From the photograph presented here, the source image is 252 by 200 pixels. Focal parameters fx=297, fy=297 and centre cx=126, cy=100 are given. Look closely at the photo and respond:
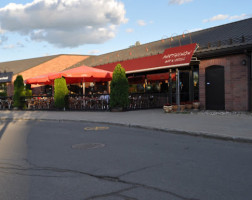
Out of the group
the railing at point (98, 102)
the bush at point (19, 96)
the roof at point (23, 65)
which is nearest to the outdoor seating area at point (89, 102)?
the railing at point (98, 102)

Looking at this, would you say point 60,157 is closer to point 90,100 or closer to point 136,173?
point 136,173

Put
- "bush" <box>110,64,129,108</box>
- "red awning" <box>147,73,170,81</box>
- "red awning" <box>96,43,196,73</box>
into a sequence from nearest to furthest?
"red awning" <box>96,43,196,73</box>, "bush" <box>110,64,129,108</box>, "red awning" <box>147,73,170,81</box>

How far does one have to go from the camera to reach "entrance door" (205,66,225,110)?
16172 mm

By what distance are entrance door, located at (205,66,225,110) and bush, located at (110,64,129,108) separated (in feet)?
16.1

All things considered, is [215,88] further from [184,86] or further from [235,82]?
[184,86]

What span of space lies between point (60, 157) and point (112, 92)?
12.2 meters

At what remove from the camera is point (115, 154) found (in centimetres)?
657

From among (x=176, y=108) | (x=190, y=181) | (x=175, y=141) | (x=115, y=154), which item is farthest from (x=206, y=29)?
(x=190, y=181)

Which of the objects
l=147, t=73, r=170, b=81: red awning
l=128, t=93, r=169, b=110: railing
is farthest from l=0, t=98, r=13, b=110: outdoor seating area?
l=147, t=73, r=170, b=81: red awning

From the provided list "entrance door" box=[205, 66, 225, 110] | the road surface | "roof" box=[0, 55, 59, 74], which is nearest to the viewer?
the road surface

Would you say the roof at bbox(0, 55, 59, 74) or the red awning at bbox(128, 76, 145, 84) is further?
the roof at bbox(0, 55, 59, 74)

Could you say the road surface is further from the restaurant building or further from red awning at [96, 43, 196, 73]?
→ red awning at [96, 43, 196, 73]

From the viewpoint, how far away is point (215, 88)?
1647 cm

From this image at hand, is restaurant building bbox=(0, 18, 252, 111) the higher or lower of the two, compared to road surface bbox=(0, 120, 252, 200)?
higher
